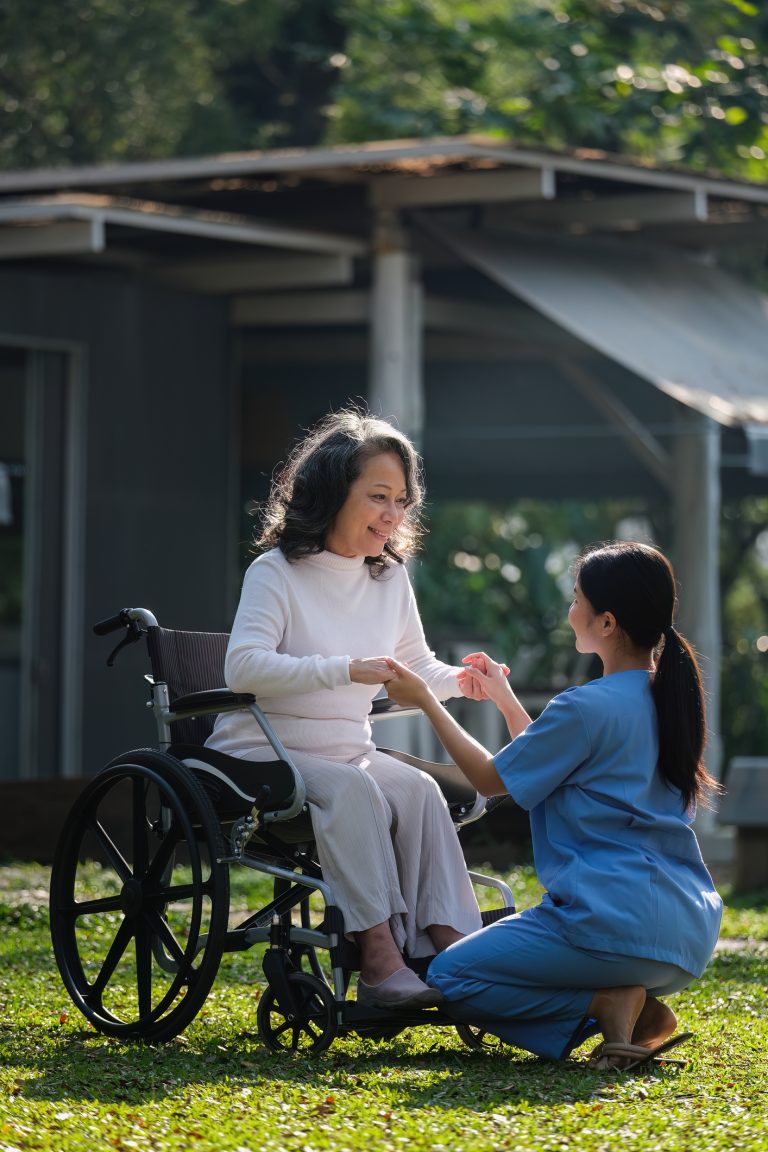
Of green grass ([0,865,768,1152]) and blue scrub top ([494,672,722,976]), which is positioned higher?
blue scrub top ([494,672,722,976])

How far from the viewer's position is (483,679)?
4590 mm

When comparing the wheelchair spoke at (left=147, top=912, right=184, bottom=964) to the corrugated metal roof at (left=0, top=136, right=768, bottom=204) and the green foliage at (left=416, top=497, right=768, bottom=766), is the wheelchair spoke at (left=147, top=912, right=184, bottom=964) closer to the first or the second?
the corrugated metal roof at (left=0, top=136, right=768, bottom=204)

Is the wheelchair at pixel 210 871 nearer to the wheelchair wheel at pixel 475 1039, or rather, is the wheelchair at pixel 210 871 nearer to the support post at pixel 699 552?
the wheelchair wheel at pixel 475 1039

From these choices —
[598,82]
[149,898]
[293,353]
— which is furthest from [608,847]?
[598,82]

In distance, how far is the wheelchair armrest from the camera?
430cm

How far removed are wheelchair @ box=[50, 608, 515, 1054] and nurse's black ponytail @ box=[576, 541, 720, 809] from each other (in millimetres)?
656

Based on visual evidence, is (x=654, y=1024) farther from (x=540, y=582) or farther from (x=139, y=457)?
(x=540, y=582)

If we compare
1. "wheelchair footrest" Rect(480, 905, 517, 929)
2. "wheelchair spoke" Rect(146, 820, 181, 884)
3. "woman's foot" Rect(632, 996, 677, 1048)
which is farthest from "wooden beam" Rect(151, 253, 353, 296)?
"woman's foot" Rect(632, 996, 677, 1048)

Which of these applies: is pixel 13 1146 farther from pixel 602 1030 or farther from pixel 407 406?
pixel 407 406

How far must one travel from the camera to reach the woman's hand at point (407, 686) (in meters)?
4.26

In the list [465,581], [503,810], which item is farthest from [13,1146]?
[465,581]

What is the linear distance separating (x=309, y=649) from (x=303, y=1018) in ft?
2.73

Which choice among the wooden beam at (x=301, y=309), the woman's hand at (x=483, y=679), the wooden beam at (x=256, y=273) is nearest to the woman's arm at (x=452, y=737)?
the woman's hand at (x=483, y=679)

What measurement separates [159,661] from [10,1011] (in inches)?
36.3
